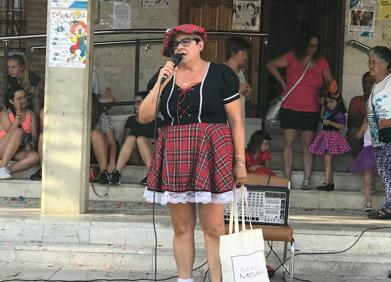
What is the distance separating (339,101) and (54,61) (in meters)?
3.34

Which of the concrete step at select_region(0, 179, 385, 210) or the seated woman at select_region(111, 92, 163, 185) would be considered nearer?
the concrete step at select_region(0, 179, 385, 210)

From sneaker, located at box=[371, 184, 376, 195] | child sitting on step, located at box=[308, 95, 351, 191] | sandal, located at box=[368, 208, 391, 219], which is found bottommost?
sandal, located at box=[368, 208, 391, 219]

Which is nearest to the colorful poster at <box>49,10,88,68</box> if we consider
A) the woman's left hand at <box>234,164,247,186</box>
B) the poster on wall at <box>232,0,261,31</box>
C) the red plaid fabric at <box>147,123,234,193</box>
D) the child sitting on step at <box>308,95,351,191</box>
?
the red plaid fabric at <box>147,123,234,193</box>

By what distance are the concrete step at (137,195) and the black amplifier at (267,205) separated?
2094 mm

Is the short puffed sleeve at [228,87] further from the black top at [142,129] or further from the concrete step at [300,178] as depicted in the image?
the concrete step at [300,178]

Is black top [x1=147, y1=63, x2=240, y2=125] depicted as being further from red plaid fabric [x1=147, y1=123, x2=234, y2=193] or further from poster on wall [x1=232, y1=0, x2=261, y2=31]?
poster on wall [x1=232, y1=0, x2=261, y2=31]

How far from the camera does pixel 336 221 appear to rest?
6.13 m

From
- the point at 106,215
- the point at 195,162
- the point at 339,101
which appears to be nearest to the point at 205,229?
the point at 195,162

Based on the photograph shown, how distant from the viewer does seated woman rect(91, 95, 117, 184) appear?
710 cm

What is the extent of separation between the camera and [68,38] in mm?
5906

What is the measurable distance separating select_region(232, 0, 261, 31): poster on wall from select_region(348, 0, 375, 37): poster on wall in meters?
1.34

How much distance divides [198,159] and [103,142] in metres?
3.46

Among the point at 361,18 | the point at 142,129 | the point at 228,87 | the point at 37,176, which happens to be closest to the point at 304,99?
the point at 142,129

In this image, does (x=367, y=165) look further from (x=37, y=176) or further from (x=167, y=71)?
(x=37, y=176)
